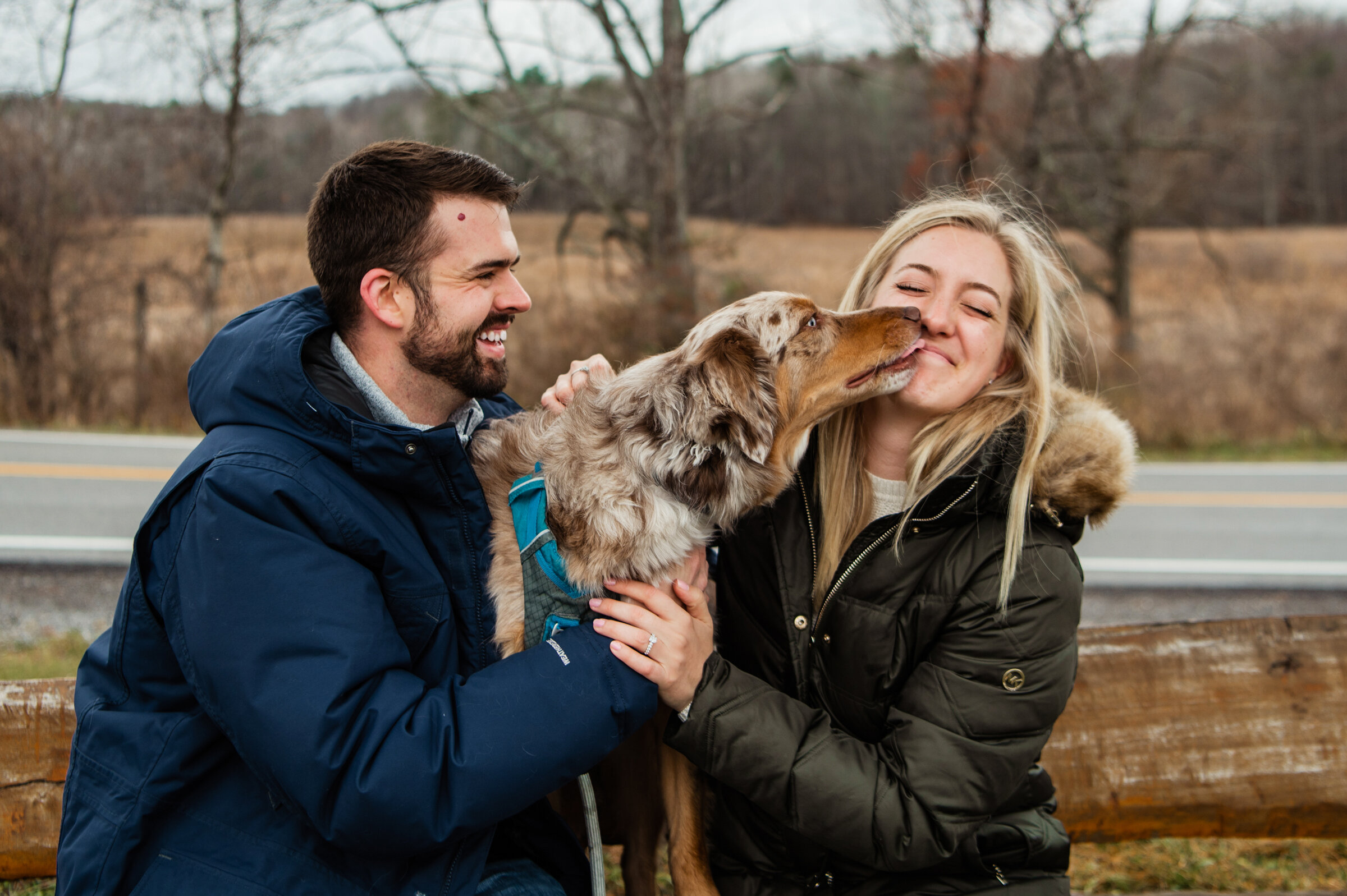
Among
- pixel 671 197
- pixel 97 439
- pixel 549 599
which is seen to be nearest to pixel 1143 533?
pixel 671 197

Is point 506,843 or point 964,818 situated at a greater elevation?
point 964,818

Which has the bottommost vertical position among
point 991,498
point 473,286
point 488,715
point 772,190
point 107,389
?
point 107,389

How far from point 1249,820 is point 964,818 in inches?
64.3

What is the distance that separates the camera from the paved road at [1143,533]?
719 cm

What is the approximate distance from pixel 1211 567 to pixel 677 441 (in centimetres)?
727

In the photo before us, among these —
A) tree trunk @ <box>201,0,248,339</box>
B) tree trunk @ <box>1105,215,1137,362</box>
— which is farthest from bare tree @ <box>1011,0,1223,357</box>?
tree trunk @ <box>201,0,248,339</box>

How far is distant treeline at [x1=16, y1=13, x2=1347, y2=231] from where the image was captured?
15.3 m

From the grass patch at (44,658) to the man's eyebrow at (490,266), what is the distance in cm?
291

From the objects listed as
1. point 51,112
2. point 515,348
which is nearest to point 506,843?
point 515,348

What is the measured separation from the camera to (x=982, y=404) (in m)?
2.79

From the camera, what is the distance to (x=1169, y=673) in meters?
3.27

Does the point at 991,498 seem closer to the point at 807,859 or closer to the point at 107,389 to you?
the point at 807,859

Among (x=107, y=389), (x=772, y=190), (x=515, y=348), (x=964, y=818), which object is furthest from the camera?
(x=772, y=190)

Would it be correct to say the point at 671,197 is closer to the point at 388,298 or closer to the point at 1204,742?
the point at 388,298
